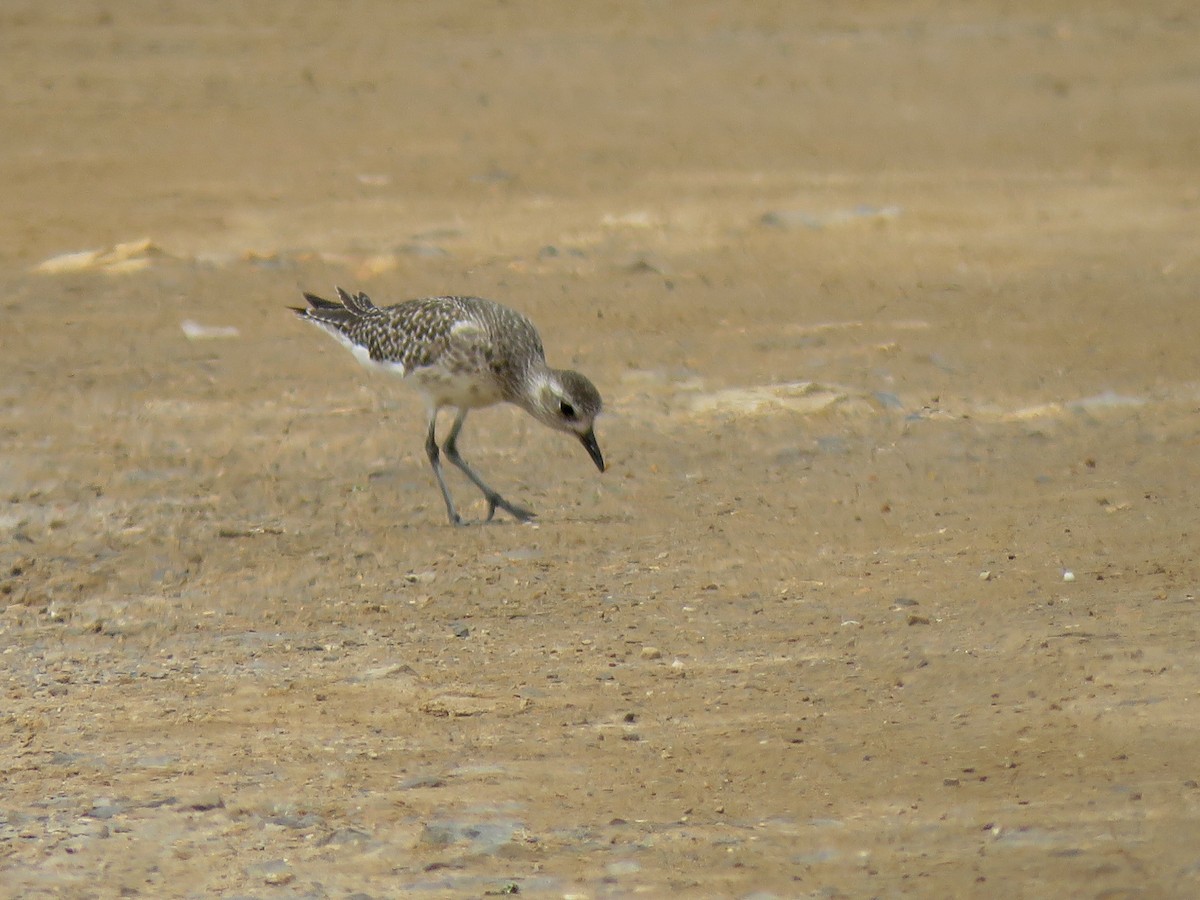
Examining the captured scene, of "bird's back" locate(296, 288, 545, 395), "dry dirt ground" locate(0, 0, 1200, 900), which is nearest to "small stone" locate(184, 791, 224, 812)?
"dry dirt ground" locate(0, 0, 1200, 900)

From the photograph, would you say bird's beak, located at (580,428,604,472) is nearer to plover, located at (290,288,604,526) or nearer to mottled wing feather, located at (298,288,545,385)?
plover, located at (290,288,604,526)

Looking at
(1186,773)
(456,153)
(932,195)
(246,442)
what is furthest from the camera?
(456,153)

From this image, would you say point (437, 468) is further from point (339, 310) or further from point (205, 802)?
point (205, 802)

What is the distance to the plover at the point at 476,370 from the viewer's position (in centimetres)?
884

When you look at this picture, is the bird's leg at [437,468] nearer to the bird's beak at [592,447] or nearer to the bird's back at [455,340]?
the bird's back at [455,340]

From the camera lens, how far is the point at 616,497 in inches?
357

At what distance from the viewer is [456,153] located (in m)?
17.0

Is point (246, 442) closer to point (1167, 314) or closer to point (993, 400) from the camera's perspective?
point (993, 400)

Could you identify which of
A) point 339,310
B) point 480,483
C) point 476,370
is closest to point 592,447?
point 480,483

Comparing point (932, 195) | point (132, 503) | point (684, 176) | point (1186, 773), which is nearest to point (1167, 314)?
point (932, 195)

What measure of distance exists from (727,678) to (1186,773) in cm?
169

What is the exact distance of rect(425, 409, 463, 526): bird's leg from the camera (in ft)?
29.2

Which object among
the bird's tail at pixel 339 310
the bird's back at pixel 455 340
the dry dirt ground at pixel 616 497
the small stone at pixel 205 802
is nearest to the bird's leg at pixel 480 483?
the dry dirt ground at pixel 616 497

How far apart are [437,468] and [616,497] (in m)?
0.84
